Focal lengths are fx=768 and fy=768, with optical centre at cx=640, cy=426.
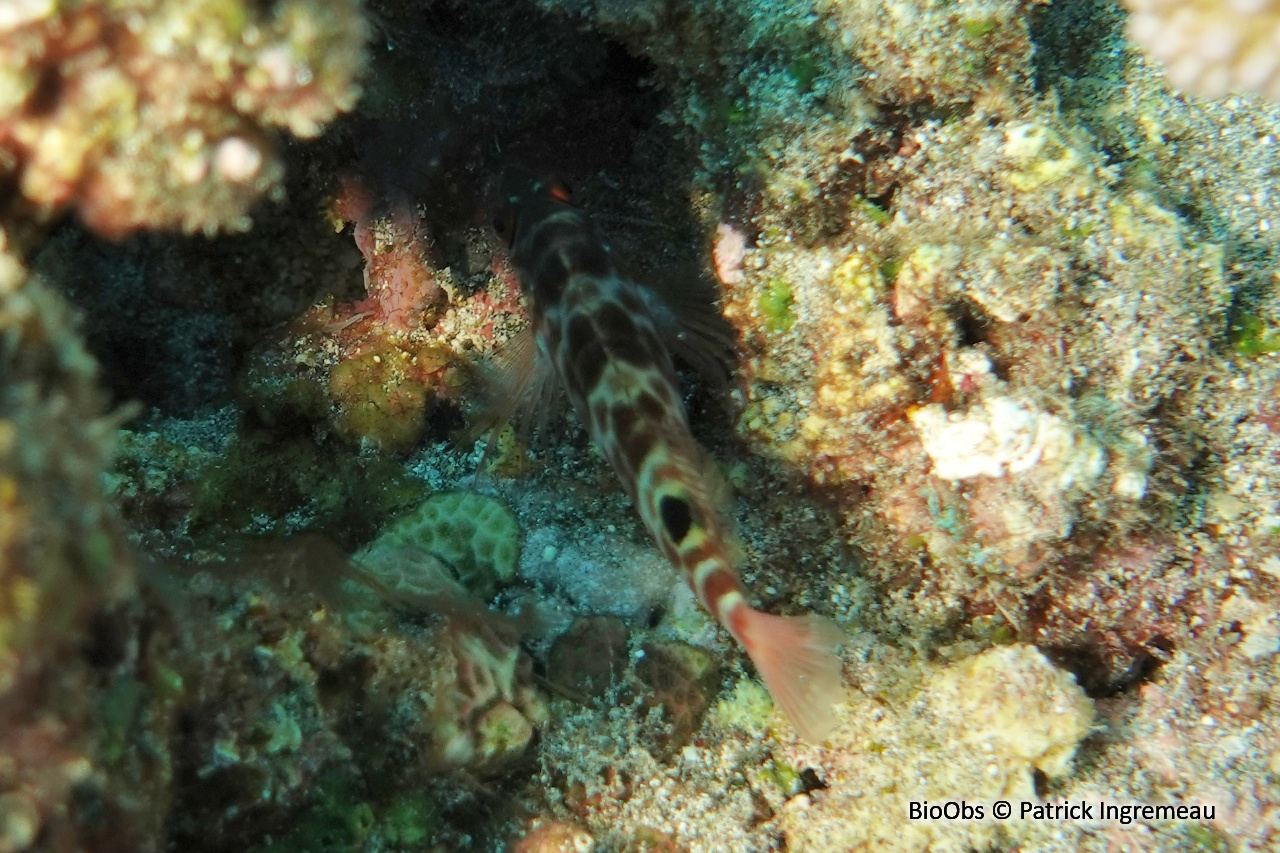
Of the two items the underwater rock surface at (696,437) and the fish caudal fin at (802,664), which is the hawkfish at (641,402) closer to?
the fish caudal fin at (802,664)

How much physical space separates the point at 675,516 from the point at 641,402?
0.56 metres

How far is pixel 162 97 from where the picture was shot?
6.01 feet

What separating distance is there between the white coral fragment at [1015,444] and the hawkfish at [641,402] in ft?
2.60

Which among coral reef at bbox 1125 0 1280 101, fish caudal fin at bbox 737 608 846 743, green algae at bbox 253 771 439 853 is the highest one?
coral reef at bbox 1125 0 1280 101

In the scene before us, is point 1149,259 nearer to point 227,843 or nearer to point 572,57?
point 572,57

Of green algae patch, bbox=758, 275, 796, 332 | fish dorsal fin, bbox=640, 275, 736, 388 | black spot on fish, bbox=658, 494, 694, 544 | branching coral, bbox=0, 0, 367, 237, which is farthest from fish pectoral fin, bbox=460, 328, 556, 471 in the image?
branching coral, bbox=0, 0, 367, 237

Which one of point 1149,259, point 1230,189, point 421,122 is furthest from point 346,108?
point 1230,189

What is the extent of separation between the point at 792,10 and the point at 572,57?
1.26 m

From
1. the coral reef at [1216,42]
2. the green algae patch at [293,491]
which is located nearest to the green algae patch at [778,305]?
the coral reef at [1216,42]

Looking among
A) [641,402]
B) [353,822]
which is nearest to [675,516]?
[641,402]

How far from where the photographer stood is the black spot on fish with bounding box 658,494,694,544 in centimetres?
309

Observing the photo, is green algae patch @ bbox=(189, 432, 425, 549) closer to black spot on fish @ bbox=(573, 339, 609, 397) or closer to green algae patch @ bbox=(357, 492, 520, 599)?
green algae patch @ bbox=(357, 492, 520, 599)

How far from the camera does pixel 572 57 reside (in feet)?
13.2

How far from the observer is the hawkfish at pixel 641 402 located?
2.81 m
